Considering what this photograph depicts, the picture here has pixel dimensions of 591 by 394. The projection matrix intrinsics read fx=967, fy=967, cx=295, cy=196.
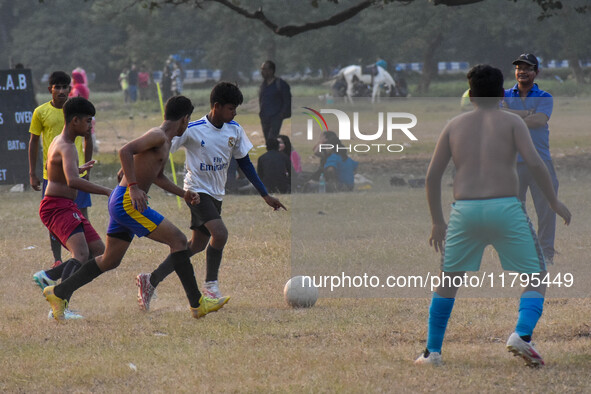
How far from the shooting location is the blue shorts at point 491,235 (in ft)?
18.2

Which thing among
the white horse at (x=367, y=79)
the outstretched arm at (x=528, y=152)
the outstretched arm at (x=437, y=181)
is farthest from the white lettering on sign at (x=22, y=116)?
the white horse at (x=367, y=79)

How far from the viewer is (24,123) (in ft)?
54.0

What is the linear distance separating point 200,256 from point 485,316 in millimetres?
3912

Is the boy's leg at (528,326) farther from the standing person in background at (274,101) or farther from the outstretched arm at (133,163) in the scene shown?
the standing person in background at (274,101)

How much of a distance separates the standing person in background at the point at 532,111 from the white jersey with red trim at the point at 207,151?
2.49 meters

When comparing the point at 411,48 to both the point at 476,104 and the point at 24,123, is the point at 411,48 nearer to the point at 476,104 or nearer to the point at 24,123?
the point at 24,123

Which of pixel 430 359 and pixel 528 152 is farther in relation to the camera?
pixel 430 359

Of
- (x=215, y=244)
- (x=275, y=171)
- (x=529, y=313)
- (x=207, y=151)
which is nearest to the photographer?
(x=529, y=313)

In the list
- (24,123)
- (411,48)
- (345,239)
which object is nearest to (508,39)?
(411,48)

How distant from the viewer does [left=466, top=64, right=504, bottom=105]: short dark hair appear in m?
5.55

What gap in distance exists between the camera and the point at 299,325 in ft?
23.2

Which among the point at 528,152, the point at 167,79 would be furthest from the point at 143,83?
the point at 528,152

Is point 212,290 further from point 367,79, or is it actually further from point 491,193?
point 367,79

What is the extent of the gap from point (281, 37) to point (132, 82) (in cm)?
1122
